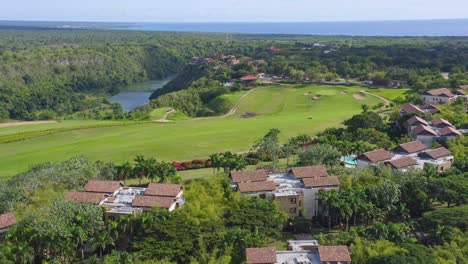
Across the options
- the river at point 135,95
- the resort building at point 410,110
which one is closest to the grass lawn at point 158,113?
the river at point 135,95

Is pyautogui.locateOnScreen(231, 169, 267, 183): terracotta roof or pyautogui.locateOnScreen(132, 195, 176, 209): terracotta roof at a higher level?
pyautogui.locateOnScreen(231, 169, 267, 183): terracotta roof

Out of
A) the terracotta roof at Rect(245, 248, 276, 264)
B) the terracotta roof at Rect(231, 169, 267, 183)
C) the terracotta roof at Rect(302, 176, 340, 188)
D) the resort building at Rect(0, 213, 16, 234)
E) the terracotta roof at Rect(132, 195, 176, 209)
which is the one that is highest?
the terracotta roof at Rect(302, 176, 340, 188)

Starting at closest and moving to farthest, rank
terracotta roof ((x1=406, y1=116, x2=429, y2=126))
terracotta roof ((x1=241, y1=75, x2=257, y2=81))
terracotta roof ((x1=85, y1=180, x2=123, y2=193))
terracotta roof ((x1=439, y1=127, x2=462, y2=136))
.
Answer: terracotta roof ((x1=85, y1=180, x2=123, y2=193)) → terracotta roof ((x1=439, y1=127, x2=462, y2=136)) → terracotta roof ((x1=406, y1=116, x2=429, y2=126)) → terracotta roof ((x1=241, y1=75, x2=257, y2=81))

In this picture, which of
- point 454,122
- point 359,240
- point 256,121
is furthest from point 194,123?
point 359,240

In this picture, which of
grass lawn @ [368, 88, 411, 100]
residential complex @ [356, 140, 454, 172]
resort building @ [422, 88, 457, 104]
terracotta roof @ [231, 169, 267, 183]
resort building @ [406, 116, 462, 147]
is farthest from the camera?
grass lawn @ [368, 88, 411, 100]

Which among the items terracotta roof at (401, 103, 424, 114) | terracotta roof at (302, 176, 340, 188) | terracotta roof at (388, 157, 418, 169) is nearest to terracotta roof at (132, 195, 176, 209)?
terracotta roof at (302, 176, 340, 188)

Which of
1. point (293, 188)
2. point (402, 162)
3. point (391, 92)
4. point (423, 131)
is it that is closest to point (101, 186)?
point (293, 188)

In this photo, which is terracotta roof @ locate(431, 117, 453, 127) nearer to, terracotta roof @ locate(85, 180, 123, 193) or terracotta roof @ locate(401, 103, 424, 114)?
terracotta roof @ locate(401, 103, 424, 114)
